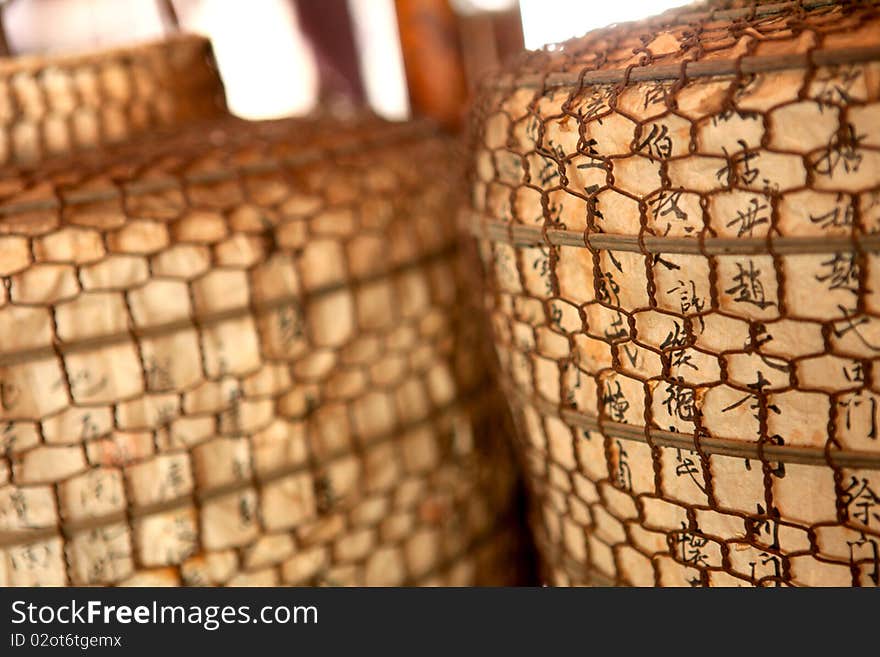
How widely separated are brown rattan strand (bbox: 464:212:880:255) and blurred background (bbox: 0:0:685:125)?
0.68 feet

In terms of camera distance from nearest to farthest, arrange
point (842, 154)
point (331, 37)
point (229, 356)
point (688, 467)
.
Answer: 1. point (842, 154)
2. point (688, 467)
3. point (229, 356)
4. point (331, 37)

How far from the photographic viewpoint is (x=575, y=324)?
551 millimetres

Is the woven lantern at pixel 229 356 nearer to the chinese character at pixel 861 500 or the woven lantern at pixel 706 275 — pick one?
the woven lantern at pixel 706 275

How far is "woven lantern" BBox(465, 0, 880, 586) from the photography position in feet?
1.42

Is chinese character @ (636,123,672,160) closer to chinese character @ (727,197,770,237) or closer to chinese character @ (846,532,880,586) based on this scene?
chinese character @ (727,197,770,237)

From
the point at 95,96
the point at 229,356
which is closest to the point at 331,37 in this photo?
the point at 95,96

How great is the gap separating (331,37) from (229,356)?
1.11 metres

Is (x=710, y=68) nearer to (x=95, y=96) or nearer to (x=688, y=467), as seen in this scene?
(x=688, y=467)

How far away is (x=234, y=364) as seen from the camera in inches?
25.2

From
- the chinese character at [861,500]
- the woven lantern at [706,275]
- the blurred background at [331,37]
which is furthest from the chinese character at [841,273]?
the blurred background at [331,37]

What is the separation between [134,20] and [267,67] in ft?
1.92
